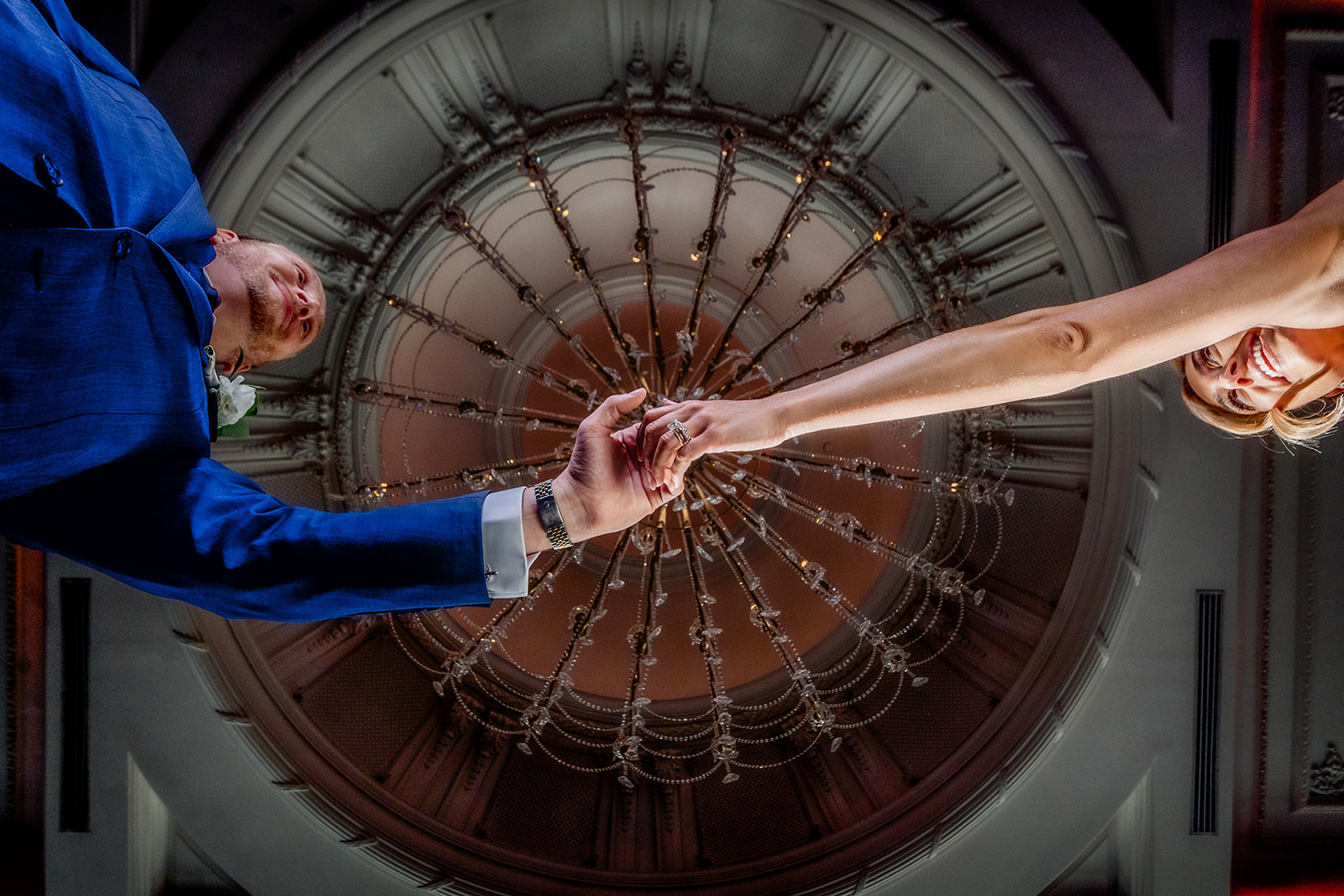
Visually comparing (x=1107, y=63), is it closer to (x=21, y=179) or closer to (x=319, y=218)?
(x=319, y=218)

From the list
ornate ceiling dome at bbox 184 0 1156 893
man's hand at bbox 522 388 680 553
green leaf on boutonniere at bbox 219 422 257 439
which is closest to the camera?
man's hand at bbox 522 388 680 553

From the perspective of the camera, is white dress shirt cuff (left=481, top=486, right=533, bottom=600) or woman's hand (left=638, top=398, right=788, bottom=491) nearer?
white dress shirt cuff (left=481, top=486, right=533, bottom=600)

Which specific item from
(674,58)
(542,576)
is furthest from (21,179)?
(674,58)

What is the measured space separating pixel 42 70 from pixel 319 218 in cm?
183

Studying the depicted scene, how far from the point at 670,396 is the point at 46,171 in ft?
6.85

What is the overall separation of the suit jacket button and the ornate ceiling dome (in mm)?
1373

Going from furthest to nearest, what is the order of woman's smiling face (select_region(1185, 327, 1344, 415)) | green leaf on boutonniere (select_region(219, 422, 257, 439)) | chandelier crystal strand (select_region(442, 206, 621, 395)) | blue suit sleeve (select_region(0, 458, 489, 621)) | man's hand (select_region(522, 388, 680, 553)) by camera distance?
chandelier crystal strand (select_region(442, 206, 621, 395))
green leaf on boutonniere (select_region(219, 422, 257, 439))
woman's smiling face (select_region(1185, 327, 1344, 415))
man's hand (select_region(522, 388, 680, 553))
blue suit sleeve (select_region(0, 458, 489, 621))

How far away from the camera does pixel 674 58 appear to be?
3.79m

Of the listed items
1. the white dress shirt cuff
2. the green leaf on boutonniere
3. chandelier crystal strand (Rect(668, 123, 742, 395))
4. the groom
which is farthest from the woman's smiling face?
the green leaf on boutonniere

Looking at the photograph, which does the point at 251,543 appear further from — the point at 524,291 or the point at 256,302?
the point at 524,291

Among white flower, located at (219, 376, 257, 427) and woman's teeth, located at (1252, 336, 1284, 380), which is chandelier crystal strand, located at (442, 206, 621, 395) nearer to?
white flower, located at (219, 376, 257, 427)

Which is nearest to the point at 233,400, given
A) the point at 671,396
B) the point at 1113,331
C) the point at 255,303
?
the point at 255,303

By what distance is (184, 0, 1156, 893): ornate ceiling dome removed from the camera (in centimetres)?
362

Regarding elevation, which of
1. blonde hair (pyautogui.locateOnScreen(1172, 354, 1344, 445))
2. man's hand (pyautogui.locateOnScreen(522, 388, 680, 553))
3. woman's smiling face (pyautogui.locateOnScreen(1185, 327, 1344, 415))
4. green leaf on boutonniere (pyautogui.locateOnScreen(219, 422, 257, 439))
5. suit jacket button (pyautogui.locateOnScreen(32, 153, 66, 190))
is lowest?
man's hand (pyautogui.locateOnScreen(522, 388, 680, 553))
